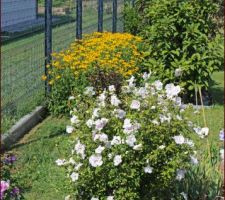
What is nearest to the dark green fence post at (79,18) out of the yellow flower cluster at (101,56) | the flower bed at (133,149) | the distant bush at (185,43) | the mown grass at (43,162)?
the yellow flower cluster at (101,56)

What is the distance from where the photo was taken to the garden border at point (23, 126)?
6492 mm

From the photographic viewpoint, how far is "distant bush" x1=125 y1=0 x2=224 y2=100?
8.64 m

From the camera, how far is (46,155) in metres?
6.18

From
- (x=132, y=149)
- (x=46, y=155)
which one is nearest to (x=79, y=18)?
(x=46, y=155)

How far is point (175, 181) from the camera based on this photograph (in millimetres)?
4254

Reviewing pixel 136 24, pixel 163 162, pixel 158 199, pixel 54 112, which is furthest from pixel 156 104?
pixel 136 24

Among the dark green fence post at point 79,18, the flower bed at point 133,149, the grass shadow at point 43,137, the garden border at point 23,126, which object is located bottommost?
the grass shadow at point 43,137

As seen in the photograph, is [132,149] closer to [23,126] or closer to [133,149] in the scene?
[133,149]

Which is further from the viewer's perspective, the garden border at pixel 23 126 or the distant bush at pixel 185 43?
the distant bush at pixel 185 43

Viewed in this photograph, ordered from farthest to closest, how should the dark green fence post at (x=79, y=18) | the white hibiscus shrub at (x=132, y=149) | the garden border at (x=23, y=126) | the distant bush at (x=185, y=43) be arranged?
the dark green fence post at (x=79, y=18) < the distant bush at (x=185, y=43) < the garden border at (x=23, y=126) < the white hibiscus shrub at (x=132, y=149)

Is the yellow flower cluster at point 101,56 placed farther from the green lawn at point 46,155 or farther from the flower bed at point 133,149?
the flower bed at point 133,149

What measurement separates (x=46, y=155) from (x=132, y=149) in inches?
92.8

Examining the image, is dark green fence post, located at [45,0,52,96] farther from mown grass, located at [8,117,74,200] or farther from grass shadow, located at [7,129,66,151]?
grass shadow, located at [7,129,66,151]

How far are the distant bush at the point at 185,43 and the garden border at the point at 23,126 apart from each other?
6.17 feet
